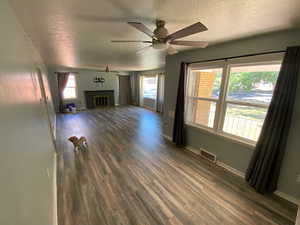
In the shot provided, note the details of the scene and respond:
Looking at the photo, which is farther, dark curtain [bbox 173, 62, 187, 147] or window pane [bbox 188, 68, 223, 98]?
dark curtain [bbox 173, 62, 187, 147]

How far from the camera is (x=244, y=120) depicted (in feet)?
7.82

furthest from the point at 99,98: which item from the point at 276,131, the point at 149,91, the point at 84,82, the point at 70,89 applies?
the point at 276,131

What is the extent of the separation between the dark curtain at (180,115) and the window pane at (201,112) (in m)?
0.22

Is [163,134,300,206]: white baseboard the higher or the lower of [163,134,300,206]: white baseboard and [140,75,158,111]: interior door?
the lower

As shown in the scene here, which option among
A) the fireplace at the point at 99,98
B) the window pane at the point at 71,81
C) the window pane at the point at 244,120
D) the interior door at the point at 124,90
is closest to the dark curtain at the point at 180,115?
the window pane at the point at 244,120

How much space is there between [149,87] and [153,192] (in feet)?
21.8

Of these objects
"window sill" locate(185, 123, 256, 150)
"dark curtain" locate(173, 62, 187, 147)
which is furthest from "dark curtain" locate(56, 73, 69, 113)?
"window sill" locate(185, 123, 256, 150)

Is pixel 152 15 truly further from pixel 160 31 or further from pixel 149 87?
pixel 149 87

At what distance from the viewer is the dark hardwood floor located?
164 centimetres

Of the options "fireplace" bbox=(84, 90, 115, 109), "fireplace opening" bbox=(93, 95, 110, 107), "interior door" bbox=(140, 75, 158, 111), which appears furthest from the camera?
"fireplace opening" bbox=(93, 95, 110, 107)

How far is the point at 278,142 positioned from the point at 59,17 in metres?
3.29

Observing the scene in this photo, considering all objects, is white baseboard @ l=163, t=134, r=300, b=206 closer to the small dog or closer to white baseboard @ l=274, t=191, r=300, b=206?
white baseboard @ l=274, t=191, r=300, b=206

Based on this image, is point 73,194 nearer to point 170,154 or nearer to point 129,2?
point 170,154

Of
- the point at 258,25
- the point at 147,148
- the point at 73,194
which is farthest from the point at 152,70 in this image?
the point at 73,194
